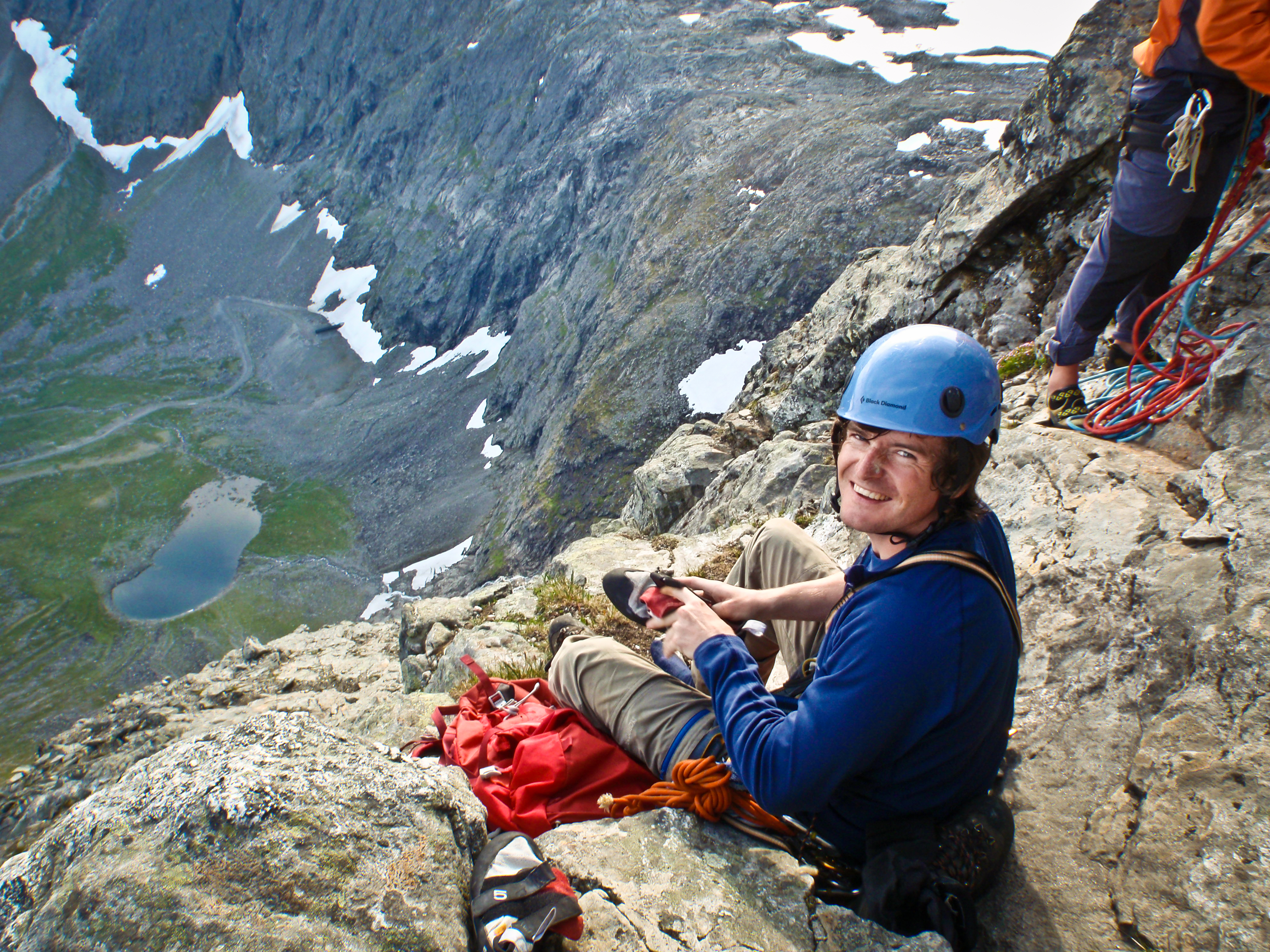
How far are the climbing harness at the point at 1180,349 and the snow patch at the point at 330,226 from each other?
108646 mm

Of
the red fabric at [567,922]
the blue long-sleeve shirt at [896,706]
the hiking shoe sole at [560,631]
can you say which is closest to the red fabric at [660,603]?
the blue long-sleeve shirt at [896,706]

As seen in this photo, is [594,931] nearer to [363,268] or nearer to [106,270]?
[363,268]

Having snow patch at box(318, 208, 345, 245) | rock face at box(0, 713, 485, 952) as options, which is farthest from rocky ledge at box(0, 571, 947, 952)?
snow patch at box(318, 208, 345, 245)

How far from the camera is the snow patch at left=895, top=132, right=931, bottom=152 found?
3878cm

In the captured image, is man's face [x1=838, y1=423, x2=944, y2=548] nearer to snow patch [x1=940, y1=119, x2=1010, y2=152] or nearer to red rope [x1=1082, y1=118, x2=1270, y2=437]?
red rope [x1=1082, y1=118, x2=1270, y2=437]

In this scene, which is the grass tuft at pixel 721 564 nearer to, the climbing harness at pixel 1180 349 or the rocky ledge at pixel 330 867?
the climbing harness at pixel 1180 349

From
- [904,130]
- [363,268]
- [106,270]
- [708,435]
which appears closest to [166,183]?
[106,270]

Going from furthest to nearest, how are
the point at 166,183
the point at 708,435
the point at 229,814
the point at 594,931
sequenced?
the point at 166,183 → the point at 708,435 → the point at 594,931 → the point at 229,814

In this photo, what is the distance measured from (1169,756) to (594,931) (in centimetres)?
291

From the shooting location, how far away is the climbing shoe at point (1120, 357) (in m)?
6.85

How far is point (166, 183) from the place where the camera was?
12256cm

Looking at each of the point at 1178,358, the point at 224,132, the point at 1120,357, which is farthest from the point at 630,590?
the point at 224,132

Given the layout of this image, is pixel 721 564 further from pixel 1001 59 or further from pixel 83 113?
pixel 83 113

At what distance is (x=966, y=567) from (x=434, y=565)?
51305 mm
